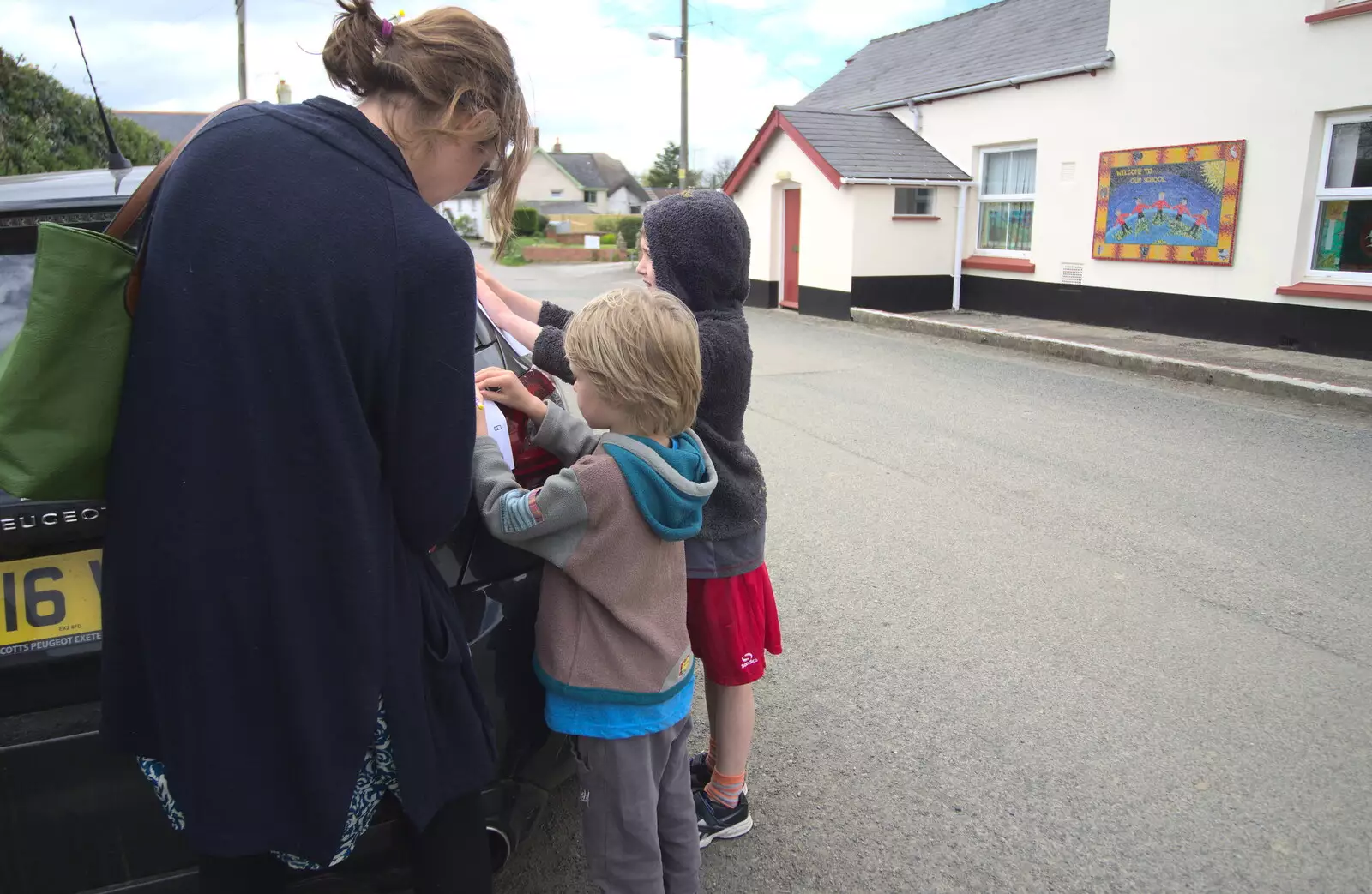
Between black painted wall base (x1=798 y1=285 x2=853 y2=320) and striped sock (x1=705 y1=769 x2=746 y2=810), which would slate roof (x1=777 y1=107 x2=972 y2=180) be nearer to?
black painted wall base (x1=798 y1=285 x2=853 y2=320)

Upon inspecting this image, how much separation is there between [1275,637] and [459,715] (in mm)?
3637

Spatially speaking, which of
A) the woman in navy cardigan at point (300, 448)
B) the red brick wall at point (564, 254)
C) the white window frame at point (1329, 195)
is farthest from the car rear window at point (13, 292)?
the red brick wall at point (564, 254)

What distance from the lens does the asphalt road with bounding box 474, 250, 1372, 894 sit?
8.53 feet

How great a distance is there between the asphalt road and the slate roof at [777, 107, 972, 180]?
867 centimetres

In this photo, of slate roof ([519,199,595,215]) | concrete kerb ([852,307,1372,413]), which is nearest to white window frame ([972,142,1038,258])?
concrete kerb ([852,307,1372,413])

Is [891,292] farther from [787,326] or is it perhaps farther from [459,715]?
[459,715]

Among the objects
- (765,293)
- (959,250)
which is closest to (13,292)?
(959,250)

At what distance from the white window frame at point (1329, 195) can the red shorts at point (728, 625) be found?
10.0m

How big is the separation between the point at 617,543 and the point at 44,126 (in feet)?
33.5

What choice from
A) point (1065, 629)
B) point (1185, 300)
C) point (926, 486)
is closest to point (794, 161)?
point (1185, 300)

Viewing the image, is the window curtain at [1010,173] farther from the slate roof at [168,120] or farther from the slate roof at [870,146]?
the slate roof at [168,120]

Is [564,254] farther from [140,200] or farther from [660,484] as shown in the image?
[140,200]

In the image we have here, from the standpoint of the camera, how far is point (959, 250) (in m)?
15.1

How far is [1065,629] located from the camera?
12.9 feet
